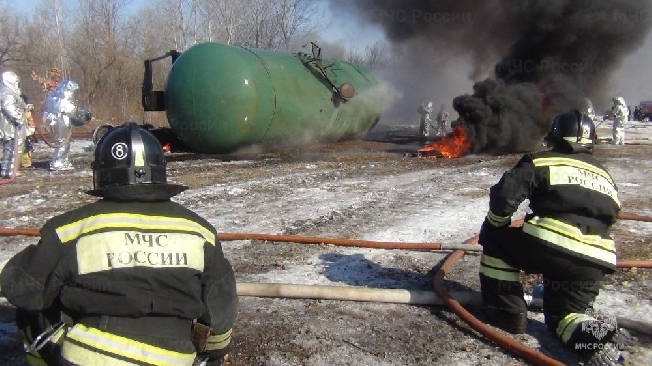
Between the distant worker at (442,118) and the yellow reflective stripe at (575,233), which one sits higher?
the distant worker at (442,118)

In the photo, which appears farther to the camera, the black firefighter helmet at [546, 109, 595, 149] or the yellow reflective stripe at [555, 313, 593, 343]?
the black firefighter helmet at [546, 109, 595, 149]

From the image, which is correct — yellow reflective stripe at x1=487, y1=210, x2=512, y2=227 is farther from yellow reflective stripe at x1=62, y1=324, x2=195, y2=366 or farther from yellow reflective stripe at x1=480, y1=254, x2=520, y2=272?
yellow reflective stripe at x1=62, y1=324, x2=195, y2=366

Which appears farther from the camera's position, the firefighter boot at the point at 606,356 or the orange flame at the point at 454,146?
the orange flame at the point at 454,146

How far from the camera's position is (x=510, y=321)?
3.36 meters

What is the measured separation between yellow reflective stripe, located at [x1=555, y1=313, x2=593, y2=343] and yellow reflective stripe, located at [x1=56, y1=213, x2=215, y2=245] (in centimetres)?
218

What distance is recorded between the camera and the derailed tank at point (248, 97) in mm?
9883

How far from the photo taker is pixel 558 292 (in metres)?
3.30

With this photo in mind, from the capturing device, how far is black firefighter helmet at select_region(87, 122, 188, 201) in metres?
1.97

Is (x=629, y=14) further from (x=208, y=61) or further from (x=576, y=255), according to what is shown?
(x=576, y=255)

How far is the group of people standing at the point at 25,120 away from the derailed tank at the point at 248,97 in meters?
1.72

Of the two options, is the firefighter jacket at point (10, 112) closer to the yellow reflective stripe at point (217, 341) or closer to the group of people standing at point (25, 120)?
the group of people standing at point (25, 120)

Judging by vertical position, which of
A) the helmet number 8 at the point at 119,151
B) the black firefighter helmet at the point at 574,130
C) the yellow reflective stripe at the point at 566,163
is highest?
the black firefighter helmet at the point at 574,130

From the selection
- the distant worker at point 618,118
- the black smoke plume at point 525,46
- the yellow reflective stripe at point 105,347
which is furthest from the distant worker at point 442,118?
the yellow reflective stripe at point 105,347

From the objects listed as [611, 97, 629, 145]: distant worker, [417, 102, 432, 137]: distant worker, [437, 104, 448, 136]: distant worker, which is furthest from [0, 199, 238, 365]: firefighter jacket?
[437, 104, 448, 136]: distant worker
